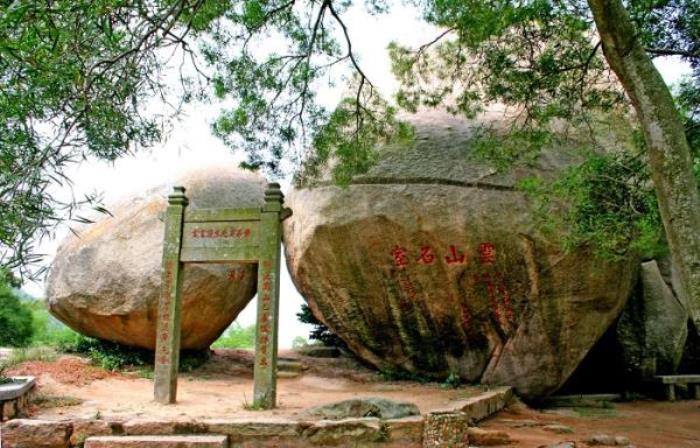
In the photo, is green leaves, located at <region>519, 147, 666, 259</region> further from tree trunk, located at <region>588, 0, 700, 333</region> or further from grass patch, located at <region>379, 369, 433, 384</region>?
grass patch, located at <region>379, 369, 433, 384</region>

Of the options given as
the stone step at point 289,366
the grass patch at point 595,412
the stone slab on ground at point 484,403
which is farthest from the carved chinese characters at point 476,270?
the stone step at point 289,366

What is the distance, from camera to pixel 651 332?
996 centimetres

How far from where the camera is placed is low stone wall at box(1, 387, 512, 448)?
5422 millimetres

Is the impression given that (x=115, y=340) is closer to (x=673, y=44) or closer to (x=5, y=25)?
(x=5, y=25)

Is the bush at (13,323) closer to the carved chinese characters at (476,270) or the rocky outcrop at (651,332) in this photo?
the carved chinese characters at (476,270)

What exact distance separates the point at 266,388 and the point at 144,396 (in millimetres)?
1715

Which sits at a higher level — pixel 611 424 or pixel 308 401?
pixel 308 401

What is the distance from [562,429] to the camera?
688 centimetres

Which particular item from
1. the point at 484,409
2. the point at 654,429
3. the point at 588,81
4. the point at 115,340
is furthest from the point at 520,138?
the point at 115,340

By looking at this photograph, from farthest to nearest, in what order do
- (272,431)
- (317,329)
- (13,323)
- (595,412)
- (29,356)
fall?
(13,323) < (317,329) < (29,356) < (595,412) < (272,431)

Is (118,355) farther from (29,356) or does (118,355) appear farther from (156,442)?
(156,442)

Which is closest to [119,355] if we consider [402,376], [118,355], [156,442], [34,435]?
[118,355]

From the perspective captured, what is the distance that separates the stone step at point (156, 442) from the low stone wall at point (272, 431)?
0.46ft

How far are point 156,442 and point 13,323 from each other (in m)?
9.93
